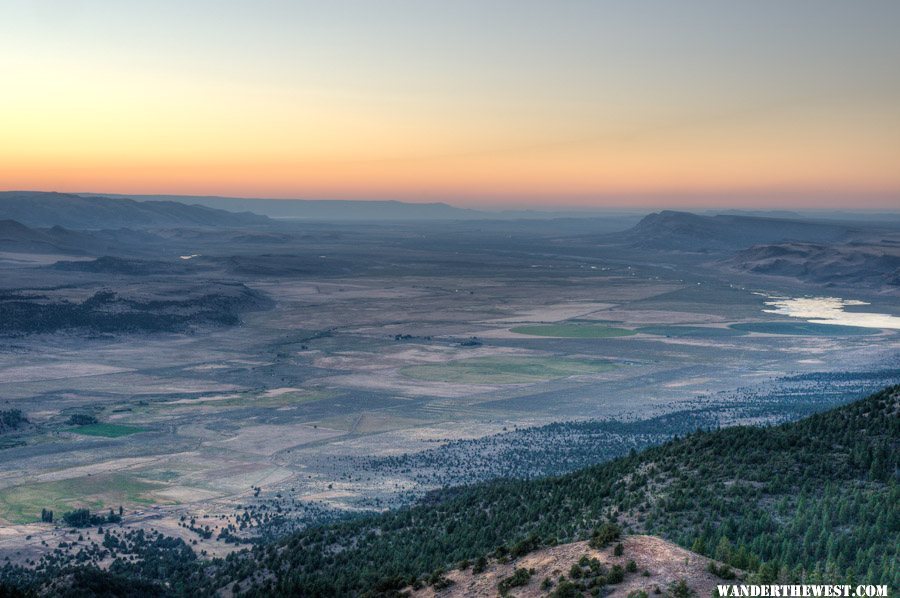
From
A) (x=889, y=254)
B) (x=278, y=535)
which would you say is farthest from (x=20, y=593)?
(x=889, y=254)

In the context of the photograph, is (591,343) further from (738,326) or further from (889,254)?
(889,254)

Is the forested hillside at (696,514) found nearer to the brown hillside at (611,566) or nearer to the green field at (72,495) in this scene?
the brown hillside at (611,566)

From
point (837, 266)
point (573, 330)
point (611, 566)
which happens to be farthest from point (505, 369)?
point (837, 266)

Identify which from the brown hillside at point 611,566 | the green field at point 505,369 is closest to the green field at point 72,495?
the brown hillside at point 611,566

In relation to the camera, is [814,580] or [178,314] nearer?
[814,580]

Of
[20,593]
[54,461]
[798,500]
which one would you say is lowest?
[54,461]

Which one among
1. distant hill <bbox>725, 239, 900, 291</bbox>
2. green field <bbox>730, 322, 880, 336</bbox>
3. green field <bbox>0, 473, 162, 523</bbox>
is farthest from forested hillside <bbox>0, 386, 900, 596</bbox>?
distant hill <bbox>725, 239, 900, 291</bbox>
